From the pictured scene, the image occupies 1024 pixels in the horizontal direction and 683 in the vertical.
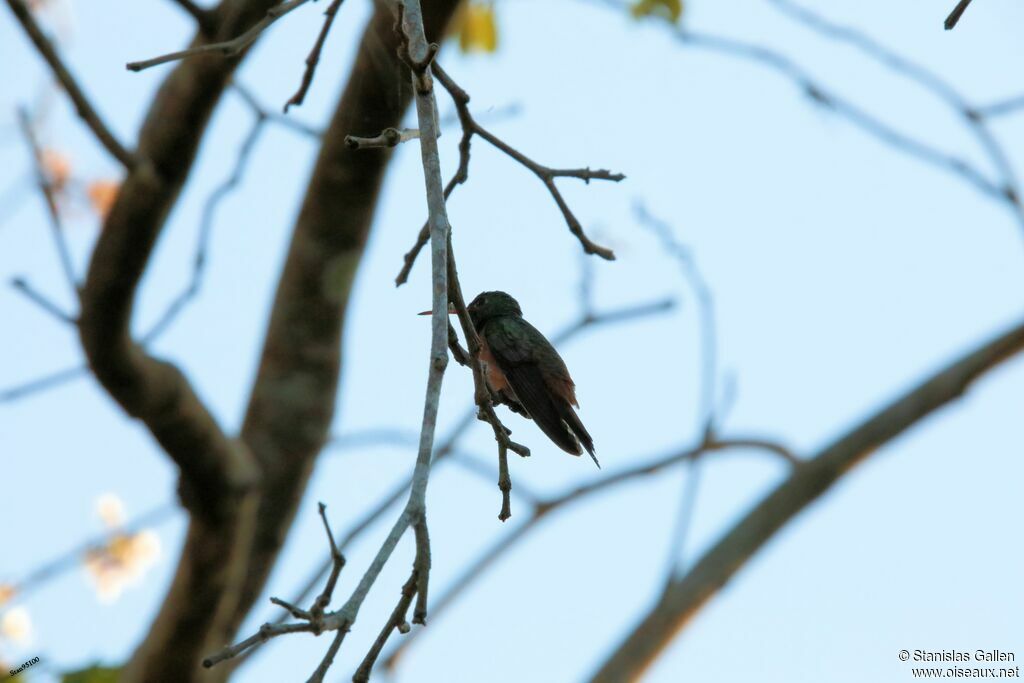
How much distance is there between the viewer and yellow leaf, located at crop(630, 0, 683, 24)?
15.8 feet

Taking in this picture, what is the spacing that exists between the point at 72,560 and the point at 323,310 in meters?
1.86

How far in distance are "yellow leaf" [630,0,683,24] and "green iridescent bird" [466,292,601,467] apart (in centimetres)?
149

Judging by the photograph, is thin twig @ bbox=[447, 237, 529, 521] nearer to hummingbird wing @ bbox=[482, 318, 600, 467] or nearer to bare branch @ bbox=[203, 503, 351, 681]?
bare branch @ bbox=[203, 503, 351, 681]

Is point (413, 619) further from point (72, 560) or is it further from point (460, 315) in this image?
point (72, 560)

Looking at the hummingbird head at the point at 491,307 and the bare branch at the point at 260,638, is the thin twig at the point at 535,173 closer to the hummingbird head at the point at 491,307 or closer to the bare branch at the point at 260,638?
the bare branch at the point at 260,638

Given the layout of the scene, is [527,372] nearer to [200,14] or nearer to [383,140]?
[200,14]

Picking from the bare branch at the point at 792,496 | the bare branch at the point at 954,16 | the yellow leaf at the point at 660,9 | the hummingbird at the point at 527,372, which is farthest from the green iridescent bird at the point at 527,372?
the bare branch at the point at 954,16

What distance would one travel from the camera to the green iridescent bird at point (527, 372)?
4.57 meters

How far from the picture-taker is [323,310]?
6359mm

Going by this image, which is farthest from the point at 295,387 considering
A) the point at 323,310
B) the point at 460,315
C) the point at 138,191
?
the point at 460,315

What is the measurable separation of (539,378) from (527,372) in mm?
58

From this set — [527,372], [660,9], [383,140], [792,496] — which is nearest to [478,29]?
[660,9]

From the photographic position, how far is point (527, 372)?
4.91 m

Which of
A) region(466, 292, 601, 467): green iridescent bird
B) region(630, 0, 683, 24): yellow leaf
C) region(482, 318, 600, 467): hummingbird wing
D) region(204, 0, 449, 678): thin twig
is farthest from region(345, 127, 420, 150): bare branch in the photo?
region(630, 0, 683, 24): yellow leaf
